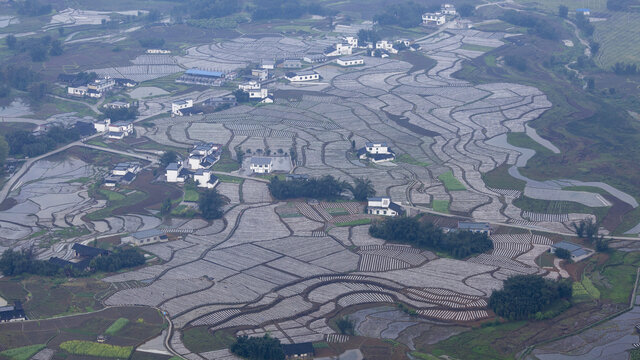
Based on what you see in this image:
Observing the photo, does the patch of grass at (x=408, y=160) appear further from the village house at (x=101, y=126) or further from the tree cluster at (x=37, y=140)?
the tree cluster at (x=37, y=140)

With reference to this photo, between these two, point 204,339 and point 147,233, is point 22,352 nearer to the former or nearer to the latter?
point 204,339

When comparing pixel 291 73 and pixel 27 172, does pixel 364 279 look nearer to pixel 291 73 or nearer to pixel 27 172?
pixel 27 172

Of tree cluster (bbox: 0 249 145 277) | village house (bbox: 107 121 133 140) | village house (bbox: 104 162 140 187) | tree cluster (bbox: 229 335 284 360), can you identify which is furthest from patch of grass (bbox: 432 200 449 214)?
village house (bbox: 107 121 133 140)

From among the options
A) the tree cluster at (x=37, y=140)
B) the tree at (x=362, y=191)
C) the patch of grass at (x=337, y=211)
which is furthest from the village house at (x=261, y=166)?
the tree cluster at (x=37, y=140)

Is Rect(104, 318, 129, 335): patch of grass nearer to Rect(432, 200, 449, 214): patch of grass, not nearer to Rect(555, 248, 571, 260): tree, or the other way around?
Rect(432, 200, 449, 214): patch of grass

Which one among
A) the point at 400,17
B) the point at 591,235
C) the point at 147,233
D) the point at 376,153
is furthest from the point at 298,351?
the point at 400,17

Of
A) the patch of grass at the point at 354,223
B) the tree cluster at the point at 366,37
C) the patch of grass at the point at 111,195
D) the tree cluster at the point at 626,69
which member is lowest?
the patch of grass at the point at 354,223
